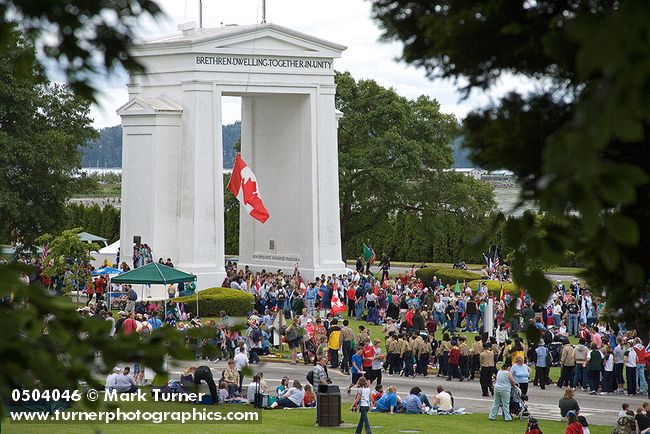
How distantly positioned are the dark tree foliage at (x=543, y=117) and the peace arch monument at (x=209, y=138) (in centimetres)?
3757

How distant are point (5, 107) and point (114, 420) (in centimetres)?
2538

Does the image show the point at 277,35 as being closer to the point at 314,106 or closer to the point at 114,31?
the point at 314,106

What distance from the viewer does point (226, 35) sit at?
147 feet

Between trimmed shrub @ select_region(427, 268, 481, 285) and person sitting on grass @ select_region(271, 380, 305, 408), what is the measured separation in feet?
80.8

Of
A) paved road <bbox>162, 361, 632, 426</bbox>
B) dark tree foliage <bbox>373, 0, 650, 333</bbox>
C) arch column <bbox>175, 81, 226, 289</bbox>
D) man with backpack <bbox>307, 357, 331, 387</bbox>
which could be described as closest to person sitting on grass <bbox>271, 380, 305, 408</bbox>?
man with backpack <bbox>307, 357, 331, 387</bbox>

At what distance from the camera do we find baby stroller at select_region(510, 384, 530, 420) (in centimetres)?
2320

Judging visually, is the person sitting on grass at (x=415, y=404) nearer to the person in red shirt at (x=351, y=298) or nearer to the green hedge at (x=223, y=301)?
the green hedge at (x=223, y=301)

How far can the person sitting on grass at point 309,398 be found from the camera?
24406 mm

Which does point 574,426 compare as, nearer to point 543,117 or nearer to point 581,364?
point 581,364

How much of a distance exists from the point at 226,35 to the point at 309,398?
2312 cm

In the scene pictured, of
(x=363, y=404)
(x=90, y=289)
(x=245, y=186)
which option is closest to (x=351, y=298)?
(x=245, y=186)

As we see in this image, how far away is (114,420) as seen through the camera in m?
21.6

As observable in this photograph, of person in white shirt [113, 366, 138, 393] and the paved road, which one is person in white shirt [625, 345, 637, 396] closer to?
the paved road

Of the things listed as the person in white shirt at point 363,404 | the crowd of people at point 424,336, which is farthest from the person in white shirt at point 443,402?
the person in white shirt at point 363,404
